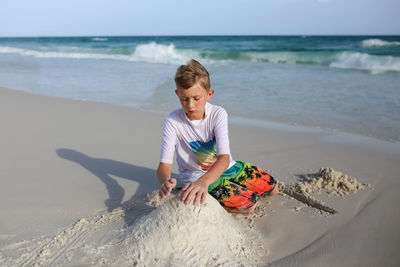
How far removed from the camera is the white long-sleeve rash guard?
7.55 ft

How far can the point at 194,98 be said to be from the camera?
2154 mm

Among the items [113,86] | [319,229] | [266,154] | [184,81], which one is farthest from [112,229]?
[113,86]

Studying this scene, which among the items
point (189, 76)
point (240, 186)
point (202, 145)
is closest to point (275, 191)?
point (240, 186)

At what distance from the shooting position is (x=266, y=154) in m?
3.76

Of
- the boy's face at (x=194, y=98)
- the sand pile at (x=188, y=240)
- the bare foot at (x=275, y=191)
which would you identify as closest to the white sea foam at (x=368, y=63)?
the bare foot at (x=275, y=191)

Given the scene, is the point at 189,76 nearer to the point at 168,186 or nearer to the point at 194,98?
the point at 194,98

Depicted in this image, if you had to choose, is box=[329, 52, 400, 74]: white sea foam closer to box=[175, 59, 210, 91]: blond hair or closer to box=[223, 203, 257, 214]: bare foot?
box=[223, 203, 257, 214]: bare foot

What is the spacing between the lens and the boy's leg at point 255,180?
8.57 feet

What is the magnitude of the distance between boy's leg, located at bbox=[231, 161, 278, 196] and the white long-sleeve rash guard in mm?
304

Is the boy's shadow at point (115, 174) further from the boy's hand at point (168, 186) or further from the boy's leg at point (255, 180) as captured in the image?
the boy's leg at point (255, 180)

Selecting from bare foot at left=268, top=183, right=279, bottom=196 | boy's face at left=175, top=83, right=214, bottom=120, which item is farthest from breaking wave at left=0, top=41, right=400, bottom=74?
boy's face at left=175, top=83, right=214, bottom=120

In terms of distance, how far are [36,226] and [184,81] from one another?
1.44m

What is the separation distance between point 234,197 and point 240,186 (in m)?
0.13

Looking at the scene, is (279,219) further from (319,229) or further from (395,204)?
(395,204)
